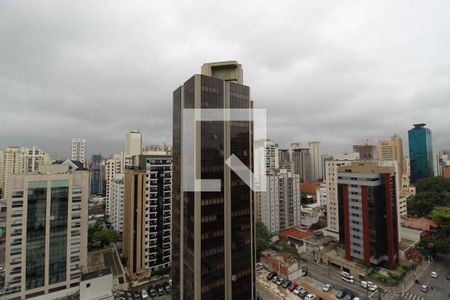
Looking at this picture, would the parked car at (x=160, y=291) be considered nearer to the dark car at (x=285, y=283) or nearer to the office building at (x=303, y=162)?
the dark car at (x=285, y=283)

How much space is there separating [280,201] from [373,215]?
12.8 metres

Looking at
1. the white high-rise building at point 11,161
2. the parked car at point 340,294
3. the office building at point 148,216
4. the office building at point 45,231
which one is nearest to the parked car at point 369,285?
the parked car at point 340,294

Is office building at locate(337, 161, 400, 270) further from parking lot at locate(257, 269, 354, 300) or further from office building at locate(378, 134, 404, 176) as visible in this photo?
office building at locate(378, 134, 404, 176)

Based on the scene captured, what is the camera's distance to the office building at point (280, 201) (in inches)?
1228

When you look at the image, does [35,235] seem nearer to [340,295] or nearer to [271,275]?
[271,275]

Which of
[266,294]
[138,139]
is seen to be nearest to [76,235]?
[266,294]

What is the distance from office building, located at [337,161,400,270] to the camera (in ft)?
67.4

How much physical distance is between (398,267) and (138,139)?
47.3 metres

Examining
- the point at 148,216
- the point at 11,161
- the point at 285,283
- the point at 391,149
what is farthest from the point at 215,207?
the point at 391,149

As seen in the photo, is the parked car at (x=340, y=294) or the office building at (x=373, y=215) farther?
the office building at (x=373, y=215)

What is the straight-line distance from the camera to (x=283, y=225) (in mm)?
32188

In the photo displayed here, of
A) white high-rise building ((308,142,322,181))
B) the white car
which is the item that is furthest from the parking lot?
white high-rise building ((308,142,322,181))

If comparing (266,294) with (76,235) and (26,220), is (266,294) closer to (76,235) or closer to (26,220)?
(76,235)

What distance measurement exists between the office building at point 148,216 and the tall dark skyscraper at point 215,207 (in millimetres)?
8832
